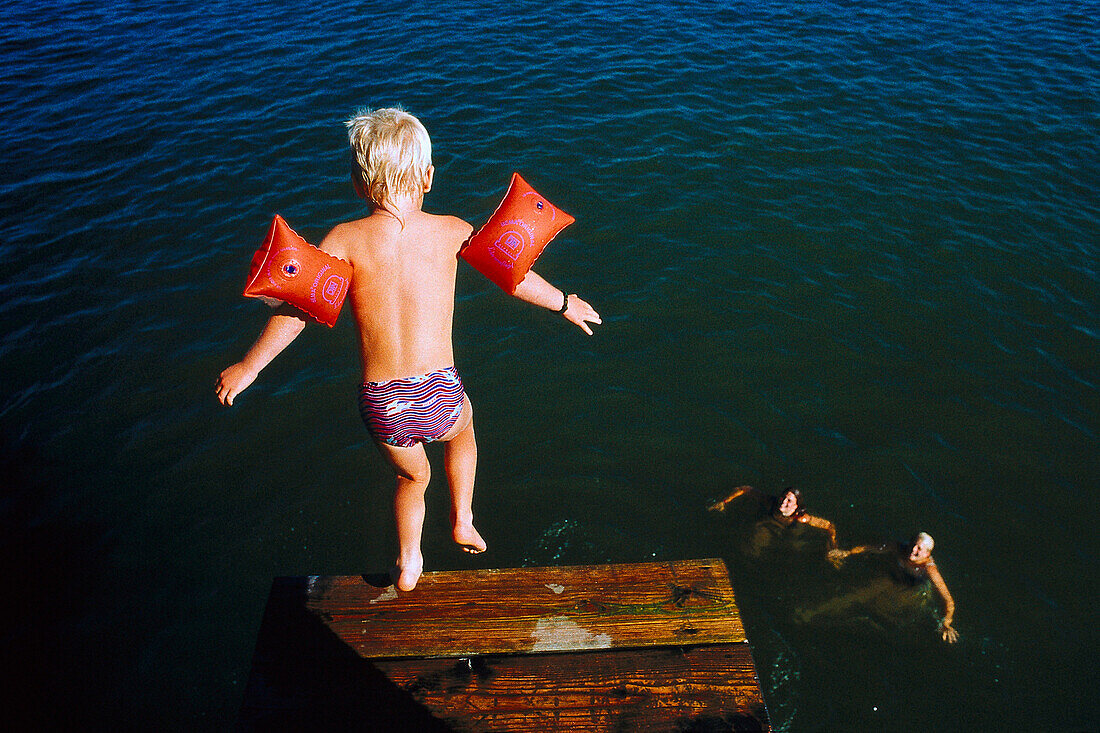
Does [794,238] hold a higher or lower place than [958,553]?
higher

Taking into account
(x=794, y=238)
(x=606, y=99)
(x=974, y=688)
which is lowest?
(x=974, y=688)

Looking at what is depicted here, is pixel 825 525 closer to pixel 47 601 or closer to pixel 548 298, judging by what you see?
pixel 548 298

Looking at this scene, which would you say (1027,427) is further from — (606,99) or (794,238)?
(606,99)

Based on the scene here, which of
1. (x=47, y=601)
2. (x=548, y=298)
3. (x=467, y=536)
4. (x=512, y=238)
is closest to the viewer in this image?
(x=512, y=238)

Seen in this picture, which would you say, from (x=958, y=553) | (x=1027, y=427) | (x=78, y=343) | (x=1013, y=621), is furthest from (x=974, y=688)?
(x=78, y=343)

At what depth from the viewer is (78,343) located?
8594 mm

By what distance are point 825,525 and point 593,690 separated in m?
4.20

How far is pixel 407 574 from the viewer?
410cm

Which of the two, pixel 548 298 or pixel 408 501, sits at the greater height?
pixel 548 298

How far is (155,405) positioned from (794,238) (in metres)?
8.90

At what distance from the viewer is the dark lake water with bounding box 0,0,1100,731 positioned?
6277 mm

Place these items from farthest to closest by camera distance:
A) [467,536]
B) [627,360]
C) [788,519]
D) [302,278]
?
[627,360]
[788,519]
[467,536]
[302,278]

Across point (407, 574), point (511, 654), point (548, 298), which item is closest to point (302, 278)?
point (548, 298)

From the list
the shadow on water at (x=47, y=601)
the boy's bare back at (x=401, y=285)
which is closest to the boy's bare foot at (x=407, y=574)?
the boy's bare back at (x=401, y=285)
